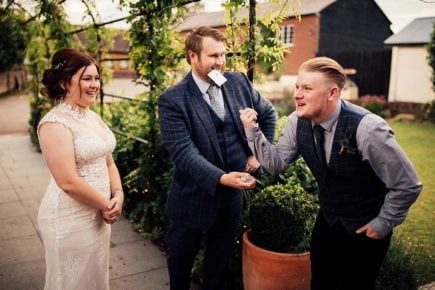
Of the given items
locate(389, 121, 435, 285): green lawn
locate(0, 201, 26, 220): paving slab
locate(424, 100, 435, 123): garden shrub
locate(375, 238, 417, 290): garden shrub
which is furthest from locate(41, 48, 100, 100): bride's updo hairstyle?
locate(424, 100, 435, 123): garden shrub

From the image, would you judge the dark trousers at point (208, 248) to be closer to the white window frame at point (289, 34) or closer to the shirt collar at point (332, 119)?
the shirt collar at point (332, 119)

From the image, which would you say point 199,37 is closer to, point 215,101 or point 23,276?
point 215,101

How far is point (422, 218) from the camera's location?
5.23m

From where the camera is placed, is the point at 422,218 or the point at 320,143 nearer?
the point at 320,143

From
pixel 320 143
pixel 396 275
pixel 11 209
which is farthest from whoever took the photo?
pixel 11 209

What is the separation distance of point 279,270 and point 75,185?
1.49 metres

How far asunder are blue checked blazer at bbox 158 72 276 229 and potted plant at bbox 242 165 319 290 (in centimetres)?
38

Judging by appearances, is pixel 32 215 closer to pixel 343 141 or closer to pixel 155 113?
pixel 155 113

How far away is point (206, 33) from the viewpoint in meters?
2.38

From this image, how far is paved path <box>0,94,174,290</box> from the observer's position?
11.6ft

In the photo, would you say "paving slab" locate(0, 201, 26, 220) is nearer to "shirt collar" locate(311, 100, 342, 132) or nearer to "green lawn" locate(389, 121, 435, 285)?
"shirt collar" locate(311, 100, 342, 132)

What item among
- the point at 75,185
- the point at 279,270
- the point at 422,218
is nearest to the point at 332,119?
the point at 279,270

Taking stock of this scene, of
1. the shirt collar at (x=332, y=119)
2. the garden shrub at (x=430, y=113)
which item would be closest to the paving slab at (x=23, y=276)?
the shirt collar at (x=332, y=119)

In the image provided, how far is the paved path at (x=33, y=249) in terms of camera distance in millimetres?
3551
